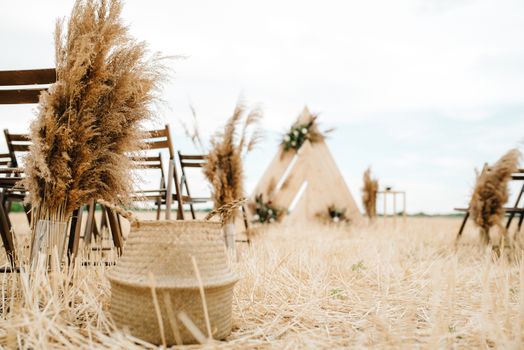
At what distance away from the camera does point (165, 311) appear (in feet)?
4.11

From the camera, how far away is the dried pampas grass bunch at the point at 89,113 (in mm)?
1729

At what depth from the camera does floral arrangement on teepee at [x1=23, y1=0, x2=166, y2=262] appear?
173 centimetres

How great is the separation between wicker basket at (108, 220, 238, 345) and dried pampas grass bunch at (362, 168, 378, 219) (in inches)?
298

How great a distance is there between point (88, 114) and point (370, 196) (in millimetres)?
7528

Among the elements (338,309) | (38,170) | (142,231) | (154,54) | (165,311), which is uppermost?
(154,54)

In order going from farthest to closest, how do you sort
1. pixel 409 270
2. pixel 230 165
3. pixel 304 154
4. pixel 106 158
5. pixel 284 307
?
pixel 304 154
pixel 230 165
pixel 409 270
pixel 106 158
pixel 284 307

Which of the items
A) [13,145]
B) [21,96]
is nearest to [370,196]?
[13,145]

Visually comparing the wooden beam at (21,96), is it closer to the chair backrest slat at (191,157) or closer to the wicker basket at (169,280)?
the wicker basket at (169,280)

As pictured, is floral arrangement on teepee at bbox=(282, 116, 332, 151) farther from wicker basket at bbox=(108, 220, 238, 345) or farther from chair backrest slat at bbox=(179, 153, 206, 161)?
wicker basket at bbox=(108, 220, 238, 345)

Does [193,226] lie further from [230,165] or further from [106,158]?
[230,165]

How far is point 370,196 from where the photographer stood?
858 cm

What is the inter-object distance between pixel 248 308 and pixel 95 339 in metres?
0.64

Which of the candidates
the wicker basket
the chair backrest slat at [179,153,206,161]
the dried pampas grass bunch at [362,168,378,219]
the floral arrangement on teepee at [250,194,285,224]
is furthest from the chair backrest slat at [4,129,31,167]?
the dried pampas grass bunch at [362,168,378,219]

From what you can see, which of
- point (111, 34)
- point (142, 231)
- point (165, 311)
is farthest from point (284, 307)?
point (111, 34)
